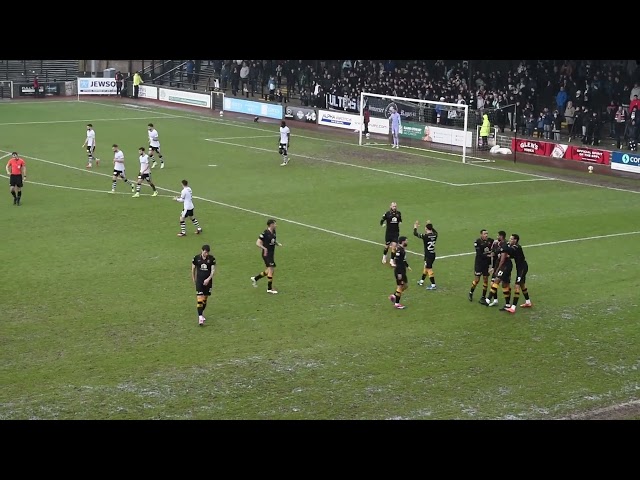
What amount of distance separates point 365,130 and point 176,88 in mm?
23613

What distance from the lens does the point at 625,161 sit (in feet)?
163

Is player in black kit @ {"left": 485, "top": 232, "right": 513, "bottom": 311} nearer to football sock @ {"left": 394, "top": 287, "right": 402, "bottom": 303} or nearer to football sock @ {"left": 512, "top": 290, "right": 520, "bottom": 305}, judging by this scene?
football sock @ {"left": 512, "top": 290, "right": 520, "bottom": 305}

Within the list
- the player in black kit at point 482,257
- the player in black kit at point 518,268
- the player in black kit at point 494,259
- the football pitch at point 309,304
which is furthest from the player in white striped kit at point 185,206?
the player in black kit at point 518,268

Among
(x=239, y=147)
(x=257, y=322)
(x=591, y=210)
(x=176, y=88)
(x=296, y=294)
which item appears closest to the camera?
(x=257, y=322)

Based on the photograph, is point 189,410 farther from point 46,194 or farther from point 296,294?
point 46,194

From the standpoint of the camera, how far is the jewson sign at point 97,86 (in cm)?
8288

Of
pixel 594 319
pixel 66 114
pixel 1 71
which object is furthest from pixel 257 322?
pixel 1 71

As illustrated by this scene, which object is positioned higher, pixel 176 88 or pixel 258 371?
pixel 176 88

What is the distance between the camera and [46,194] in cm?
4159

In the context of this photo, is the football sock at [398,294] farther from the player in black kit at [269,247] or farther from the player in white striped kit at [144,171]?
the player in white striped kit at [144,171]

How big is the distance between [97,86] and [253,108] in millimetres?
18130

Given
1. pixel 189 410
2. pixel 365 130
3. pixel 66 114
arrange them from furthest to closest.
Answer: pixel 66 114 → pixel 365 130 → pixel 189 410

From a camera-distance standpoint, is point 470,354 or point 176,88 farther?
point 176,88

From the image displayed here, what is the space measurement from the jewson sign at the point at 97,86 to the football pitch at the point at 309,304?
119ft
